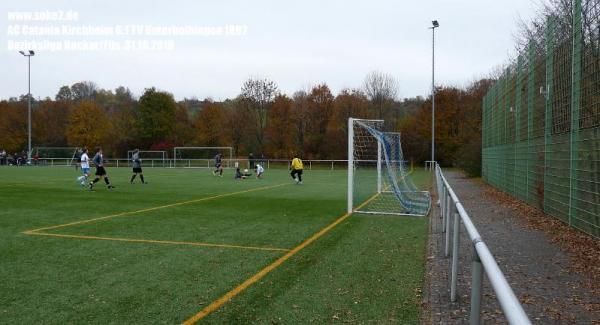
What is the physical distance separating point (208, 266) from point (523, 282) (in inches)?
159

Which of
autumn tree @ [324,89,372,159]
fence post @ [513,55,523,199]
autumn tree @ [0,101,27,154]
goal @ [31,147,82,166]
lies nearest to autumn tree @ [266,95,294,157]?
autumn tree @ [324,89,372,159]

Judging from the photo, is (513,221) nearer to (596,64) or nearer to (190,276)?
(596,64)

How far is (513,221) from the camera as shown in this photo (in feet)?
37.3

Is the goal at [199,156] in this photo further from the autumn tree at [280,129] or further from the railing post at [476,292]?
the railing post at [476,292]

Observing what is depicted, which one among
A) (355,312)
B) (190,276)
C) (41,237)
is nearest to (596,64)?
(355,312)

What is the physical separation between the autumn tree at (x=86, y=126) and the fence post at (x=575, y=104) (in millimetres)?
67425

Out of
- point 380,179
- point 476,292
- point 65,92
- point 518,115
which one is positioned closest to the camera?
point 476,292

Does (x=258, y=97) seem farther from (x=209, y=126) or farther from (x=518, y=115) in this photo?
(x=518, y=115)

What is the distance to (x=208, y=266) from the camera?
707 cm

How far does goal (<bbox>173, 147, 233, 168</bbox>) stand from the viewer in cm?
5081

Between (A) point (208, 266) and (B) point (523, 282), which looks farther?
(A) point (208, 266)

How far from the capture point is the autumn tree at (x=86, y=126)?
69.6 meters

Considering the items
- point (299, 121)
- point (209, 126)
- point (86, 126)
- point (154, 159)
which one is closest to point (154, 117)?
point (209, 126)

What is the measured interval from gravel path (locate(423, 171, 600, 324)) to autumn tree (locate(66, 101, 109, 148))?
66.7 m
